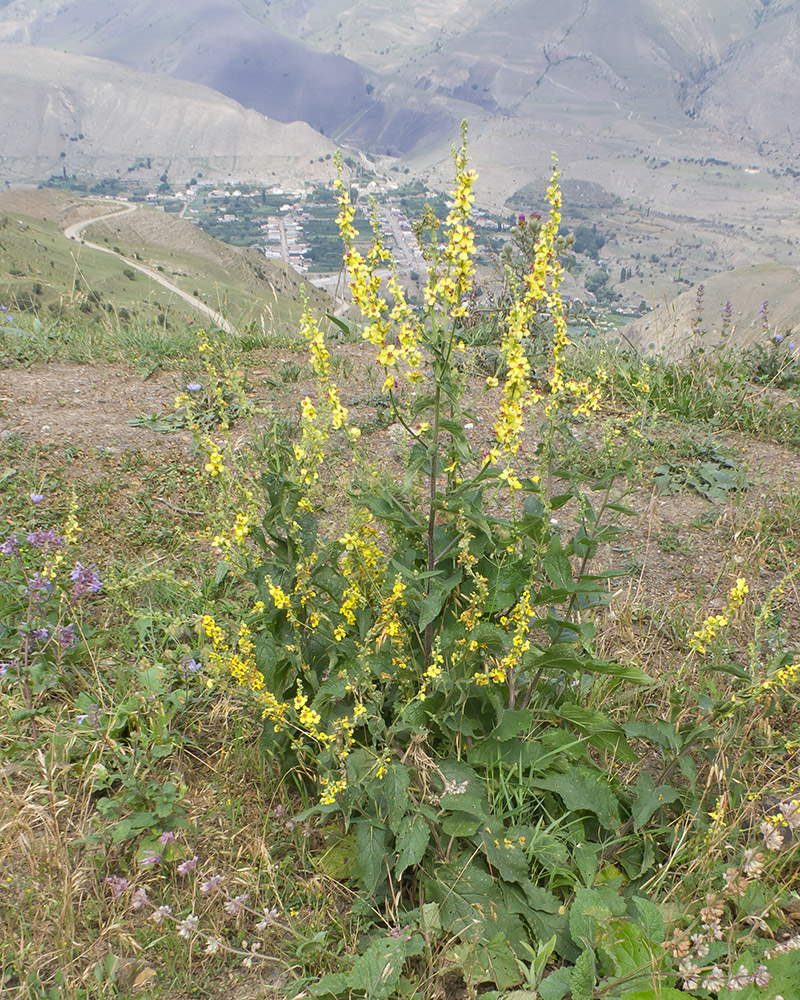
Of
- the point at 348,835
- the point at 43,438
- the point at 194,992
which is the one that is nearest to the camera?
the point at 194,992

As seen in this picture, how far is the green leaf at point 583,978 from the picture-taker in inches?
68.7

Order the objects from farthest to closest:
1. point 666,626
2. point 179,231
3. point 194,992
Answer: point 179,231, point 666,626, point 194,992

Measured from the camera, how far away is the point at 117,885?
2115mm

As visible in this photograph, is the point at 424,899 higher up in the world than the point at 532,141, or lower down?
lower down

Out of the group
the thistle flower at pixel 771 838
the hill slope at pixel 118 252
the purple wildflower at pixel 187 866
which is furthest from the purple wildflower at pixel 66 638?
the hill slope at pixel 118 252

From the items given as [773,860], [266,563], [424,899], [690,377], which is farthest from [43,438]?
[690,377]

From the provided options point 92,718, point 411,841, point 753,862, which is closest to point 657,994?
point 753,862

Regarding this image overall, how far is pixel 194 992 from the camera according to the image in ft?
6.54

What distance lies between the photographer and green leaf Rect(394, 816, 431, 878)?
199 centimetres

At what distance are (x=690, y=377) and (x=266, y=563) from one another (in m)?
4.94

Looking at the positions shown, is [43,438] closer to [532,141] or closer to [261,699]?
[261,699]

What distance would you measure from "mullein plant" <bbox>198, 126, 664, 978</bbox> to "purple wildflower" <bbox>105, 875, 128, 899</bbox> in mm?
661

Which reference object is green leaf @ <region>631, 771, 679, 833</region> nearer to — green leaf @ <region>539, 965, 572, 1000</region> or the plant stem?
green leaf @ <region>539, 965, 572, 1000</region>

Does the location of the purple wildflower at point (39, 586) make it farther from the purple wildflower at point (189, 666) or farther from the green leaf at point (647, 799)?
the green leaf at point (647, 799)
